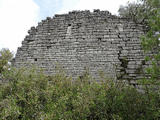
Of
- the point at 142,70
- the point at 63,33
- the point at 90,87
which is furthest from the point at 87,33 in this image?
the point at 90,87

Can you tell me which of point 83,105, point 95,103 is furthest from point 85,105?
point 95,103

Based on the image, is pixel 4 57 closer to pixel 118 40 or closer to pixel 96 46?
pixel 96 46

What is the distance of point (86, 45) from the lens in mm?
6176

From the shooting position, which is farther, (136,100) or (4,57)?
(4,57)

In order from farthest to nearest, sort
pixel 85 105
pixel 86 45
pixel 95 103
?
pixel 86 45
pixel 95 103
pixel 85 105

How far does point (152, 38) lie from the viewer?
146 inches

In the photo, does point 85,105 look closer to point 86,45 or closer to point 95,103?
point 95,103

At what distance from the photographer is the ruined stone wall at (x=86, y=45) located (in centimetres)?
566

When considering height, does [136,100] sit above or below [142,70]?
below

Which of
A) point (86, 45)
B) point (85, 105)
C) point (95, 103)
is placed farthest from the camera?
point (86, 45)

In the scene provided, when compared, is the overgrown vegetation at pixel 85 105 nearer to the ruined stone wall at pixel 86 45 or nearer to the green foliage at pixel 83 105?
the green foliage at pixel 83 105

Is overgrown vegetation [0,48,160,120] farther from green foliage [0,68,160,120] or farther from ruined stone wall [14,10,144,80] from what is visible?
ruined stone wall [14,10,144,80]

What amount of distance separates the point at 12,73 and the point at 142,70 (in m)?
4.37

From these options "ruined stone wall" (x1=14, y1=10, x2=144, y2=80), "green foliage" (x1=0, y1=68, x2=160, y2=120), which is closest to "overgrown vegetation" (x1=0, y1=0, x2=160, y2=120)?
"green foliage" (x1=0, y1=68, x2=160, y2=120)
